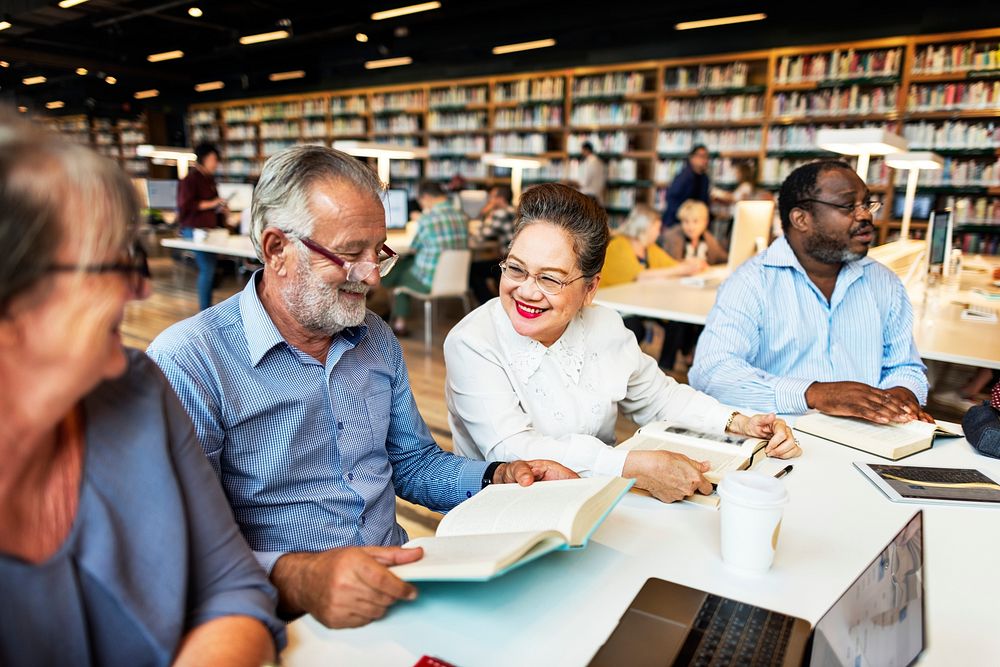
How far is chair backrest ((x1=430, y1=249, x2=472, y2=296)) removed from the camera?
5.03 meters

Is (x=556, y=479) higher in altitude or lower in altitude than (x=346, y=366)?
lower

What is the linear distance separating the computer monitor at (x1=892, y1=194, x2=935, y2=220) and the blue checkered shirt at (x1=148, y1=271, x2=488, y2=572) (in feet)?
21.2

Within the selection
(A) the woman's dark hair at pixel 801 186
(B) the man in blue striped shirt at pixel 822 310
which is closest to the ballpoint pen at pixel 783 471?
(B) the man in blue striped shirt at pixel 822 310

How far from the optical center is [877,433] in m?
1.53

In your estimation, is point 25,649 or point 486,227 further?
point 486,227

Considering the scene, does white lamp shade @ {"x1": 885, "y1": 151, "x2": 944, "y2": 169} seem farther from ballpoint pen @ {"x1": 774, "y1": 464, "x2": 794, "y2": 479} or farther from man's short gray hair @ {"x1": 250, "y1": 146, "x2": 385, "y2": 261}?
man's short gray hair @ {"x1": 250, "y1": 146, "x2": 385, "y2": 261}

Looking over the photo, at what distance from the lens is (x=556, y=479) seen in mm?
1171

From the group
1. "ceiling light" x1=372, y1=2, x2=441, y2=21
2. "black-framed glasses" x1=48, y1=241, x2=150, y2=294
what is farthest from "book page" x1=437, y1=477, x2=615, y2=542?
"ceiling light" x1=372, y1=2, x2=441, y2=21

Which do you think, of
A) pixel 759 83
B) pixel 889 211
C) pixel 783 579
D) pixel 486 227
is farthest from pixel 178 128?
pixel 783 579

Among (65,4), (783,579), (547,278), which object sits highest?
(65,4)

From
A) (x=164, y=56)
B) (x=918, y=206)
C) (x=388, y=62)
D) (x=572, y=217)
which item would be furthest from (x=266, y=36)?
(x=572, y=217)

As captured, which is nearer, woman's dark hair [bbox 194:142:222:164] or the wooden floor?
the wooden floor

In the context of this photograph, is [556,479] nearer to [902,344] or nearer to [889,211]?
[902,344]

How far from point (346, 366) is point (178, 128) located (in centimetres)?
1486
